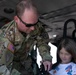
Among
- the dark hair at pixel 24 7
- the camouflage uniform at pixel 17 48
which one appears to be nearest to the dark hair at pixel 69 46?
the camouflage uniform at pixel 17 48

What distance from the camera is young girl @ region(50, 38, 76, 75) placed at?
7.13 feet

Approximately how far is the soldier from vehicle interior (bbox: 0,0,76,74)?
0.40 m

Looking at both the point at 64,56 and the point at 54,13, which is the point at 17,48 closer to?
the point at 64,56

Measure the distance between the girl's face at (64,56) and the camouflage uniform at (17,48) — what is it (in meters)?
0.18

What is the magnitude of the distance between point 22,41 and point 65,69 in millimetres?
521

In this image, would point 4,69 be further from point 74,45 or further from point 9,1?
point 9,1

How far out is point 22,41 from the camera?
1.87 metres

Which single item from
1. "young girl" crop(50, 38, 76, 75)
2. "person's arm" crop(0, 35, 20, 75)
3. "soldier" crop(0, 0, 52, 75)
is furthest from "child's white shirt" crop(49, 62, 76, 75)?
"person's arm" crop(0, 35, 20, 75)

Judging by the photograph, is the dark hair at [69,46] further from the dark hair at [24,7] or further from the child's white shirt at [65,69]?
the dark hair at [24,7]

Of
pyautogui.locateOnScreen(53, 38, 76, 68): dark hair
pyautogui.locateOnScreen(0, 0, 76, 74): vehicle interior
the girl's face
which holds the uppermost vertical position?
pyautogui.locateOnScreen(0, 0, 76, 74): vehicle interior

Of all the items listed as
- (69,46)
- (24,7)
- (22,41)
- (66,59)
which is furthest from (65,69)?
(24,7)

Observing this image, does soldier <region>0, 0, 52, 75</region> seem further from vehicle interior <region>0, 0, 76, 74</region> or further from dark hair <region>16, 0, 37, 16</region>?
vehicle interior <region>0, 0, 76, 74</region>

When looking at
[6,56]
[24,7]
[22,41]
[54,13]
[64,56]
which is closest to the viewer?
[6,56]

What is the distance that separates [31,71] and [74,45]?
17.2 inches
